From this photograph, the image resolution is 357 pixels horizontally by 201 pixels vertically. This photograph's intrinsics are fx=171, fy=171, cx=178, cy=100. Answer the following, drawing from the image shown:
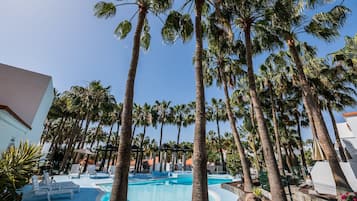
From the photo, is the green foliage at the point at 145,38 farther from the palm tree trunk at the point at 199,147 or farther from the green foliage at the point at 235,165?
the green foliage at the point at 235,165

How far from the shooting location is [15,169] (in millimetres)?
4891

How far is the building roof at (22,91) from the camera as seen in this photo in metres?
9.86

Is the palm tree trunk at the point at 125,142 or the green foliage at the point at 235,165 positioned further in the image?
the green foliage at the point at 235,165

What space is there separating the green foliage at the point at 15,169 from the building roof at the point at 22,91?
18.5ft

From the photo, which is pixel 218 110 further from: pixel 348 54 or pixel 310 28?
pixel 310 28

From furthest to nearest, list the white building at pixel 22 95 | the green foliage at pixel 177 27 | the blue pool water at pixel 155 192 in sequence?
the blue pool water at pixel 155 192 < the white building at pixel 22 95 < the green foliage at pixel 177 27

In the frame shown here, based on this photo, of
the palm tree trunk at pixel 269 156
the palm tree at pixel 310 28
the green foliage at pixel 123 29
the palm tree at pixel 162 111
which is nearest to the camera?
the palm tree trunk at pixel 269 156

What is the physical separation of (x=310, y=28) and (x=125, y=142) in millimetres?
11226

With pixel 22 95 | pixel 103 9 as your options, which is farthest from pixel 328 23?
pixel 22 95

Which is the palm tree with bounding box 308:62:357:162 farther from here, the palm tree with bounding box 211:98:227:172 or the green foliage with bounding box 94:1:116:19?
the palm tree with bounding box 211:98:227:172

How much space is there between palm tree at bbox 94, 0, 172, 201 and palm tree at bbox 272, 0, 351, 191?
5590 millimetres

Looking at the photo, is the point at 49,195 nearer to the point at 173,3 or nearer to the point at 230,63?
the point at 173,3

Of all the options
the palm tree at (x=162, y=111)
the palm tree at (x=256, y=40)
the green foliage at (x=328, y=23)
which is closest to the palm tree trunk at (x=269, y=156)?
the palm tree at (x=256, y=40)

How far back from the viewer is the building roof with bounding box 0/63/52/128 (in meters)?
9.86
